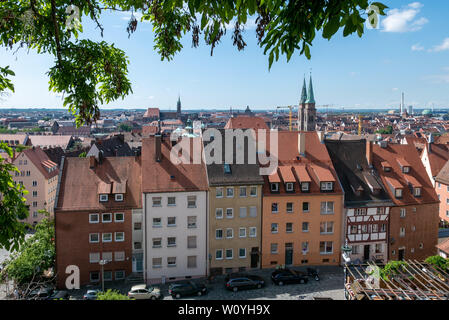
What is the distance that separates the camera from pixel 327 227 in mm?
32469

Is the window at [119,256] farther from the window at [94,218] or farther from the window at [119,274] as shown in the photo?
the window at [94,218]

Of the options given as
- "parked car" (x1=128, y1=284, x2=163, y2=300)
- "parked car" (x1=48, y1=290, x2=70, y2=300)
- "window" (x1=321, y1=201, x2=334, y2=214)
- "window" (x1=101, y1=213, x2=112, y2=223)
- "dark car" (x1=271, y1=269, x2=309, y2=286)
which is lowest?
"parked car" (x1=48, y1=290, x2=70, y2=300)

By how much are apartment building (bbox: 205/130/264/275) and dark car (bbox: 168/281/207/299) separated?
327 centimetres

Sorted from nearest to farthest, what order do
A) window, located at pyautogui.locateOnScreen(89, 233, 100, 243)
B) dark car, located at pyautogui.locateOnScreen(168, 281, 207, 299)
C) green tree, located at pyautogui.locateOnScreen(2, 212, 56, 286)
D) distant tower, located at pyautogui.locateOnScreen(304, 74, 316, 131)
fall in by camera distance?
1. dark car, located at pyautogui.locateOnScreen(168, 281, 207, 299)
2. green tree, located at pyautogui.locateOnScreen(2, 212, 56, 286)
3. window, located at pyautogui.locateOnScreen(89, 233, 100, 243)
4. distant tower, located at pyautogui.locateOnScreen(304, 74, 316, 131)

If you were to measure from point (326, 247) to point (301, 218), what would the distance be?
3.42 metres

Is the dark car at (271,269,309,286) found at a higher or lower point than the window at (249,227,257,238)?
lower

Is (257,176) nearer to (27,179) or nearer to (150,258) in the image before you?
(150,258)

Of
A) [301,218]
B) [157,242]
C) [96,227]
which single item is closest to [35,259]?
[96,227]

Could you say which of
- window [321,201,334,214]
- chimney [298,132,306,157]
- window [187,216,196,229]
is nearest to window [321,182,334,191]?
window [321,201,334,214]

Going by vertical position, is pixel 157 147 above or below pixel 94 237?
above

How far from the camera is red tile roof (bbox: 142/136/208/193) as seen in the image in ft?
100

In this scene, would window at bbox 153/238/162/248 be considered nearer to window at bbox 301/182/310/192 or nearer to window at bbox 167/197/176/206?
window at bbox 167/197/176/206

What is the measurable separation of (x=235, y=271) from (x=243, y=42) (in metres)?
28.9

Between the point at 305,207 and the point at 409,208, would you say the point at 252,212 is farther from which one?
the point at 409,208
